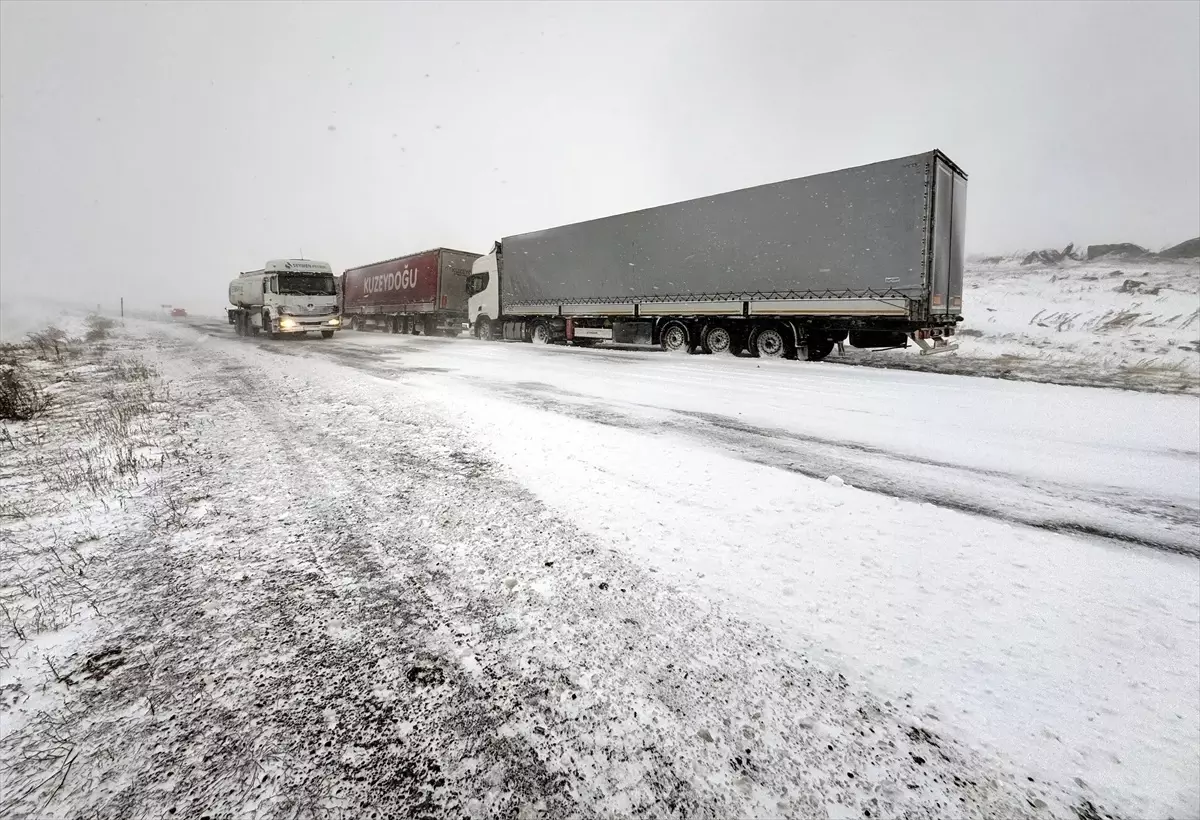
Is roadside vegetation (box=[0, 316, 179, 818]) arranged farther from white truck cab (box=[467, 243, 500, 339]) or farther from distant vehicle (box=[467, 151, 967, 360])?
white truck cab (box=[467, 243, 500, 339])

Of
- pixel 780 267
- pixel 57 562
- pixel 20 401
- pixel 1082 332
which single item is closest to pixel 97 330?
pixel 20 401

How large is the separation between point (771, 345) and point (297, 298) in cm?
1729

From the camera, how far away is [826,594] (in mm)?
2375

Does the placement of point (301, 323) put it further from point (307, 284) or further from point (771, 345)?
point (771, 345)

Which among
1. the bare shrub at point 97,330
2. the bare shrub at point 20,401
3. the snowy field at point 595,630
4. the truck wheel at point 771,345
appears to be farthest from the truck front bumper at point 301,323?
the truck wheel at point 771,345

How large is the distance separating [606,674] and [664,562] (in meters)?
0.89

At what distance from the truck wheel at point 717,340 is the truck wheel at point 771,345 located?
815 mm

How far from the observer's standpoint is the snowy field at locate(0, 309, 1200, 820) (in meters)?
1.43

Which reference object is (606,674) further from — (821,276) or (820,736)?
(821,276)

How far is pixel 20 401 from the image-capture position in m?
6.66

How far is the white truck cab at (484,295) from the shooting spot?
67.5 ft

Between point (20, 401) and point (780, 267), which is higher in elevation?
point (780, 267)

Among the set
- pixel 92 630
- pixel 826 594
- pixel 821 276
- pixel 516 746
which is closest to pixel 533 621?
pixel 516 746

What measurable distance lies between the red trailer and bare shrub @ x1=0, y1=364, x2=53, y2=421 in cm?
1636
